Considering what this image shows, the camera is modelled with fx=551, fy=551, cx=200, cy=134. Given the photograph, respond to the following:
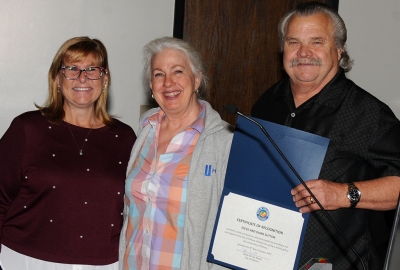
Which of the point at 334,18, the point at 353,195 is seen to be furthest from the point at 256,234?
the point at 334,18

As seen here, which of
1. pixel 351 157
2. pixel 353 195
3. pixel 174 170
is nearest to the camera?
pixel 353 195

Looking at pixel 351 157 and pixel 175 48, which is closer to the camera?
pixel 351 157

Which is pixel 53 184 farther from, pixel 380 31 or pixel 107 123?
pixel 380 31

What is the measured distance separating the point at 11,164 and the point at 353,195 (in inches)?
61.9

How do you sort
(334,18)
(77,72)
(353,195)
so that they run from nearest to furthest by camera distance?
1. (353,195)
2. (334,18)
3. (77,72)

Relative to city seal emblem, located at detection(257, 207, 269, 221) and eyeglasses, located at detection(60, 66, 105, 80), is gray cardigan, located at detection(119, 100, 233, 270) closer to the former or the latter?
city seal emblem, located at detection(257, 207, 269, 221)

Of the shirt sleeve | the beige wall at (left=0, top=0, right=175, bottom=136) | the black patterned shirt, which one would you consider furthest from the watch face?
the beige wall at (left=0, top=0, right=175, bottom=136)

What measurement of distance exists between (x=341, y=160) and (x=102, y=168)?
1162 millimetres

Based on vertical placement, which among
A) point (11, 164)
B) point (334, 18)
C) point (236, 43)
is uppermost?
point (334, 18)

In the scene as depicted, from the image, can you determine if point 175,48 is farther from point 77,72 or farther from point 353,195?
point 353,195

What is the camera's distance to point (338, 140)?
7.14ft

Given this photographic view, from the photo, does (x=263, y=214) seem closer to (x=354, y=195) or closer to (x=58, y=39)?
(x=354, y=195)

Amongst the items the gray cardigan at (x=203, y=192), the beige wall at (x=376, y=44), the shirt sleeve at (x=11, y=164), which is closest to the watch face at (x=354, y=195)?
the gray cardigan at (x=203, y=192)

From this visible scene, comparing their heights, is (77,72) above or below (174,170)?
above
